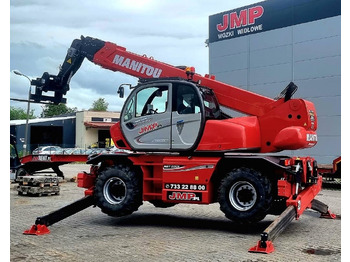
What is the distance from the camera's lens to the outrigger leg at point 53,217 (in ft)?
29.7

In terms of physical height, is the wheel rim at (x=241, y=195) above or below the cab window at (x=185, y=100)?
below

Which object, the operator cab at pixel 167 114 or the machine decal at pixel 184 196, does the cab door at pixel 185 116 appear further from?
the machine decal at pixel 184 196

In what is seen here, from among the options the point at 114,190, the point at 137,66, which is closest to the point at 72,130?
the point at 137,66

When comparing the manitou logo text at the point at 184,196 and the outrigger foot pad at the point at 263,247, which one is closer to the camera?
the outrigger foot pad at the point at 263,247

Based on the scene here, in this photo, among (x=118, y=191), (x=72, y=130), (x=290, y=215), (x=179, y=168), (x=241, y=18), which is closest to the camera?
(x=290, y=215)

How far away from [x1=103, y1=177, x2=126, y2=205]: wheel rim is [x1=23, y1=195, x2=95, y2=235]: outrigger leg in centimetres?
44

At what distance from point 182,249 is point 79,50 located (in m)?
6.21

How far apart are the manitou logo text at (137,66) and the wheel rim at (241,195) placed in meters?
3.42

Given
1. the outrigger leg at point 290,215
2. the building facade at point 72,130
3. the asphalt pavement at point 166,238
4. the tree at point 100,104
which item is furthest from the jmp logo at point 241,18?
the tree at point 100,104

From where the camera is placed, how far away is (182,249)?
7.70 meters

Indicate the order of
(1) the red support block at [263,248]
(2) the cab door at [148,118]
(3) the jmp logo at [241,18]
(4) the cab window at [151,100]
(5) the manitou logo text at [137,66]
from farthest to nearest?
1. (3) the jmp logo at [241,18]
2. (5) the manitou logo text at [137,66]
3. (4) the cab window at [151,100]
4. (2) the cab door at [148,118]
5. (1) the red support block at [263,248]

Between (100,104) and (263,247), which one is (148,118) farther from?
(100,104)

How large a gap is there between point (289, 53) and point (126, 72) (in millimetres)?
14927

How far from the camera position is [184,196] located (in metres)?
9.45
